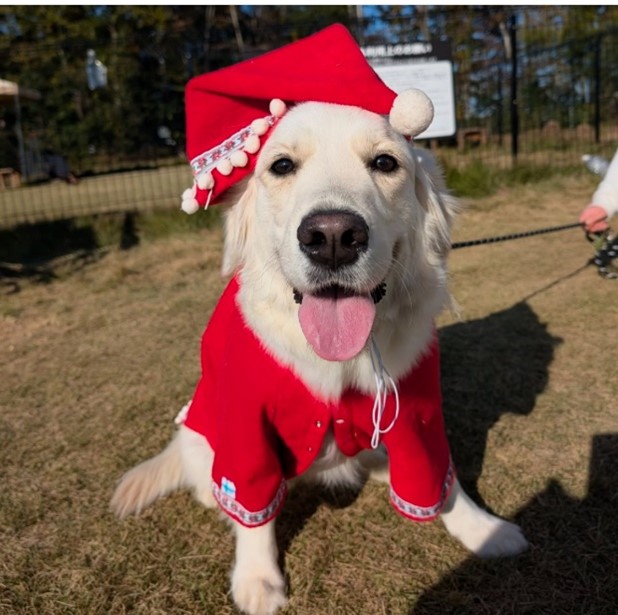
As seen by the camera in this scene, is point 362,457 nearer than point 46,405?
Yes

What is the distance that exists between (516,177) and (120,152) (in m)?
6.09

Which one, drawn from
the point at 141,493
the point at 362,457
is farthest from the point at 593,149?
the point at 141,493

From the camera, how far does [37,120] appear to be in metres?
10.5

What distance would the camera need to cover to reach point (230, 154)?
1.69m

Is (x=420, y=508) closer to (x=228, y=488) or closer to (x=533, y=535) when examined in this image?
(x=533, y=535)

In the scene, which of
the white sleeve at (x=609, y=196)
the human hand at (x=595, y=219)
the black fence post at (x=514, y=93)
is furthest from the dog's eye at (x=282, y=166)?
the black fence post at (x=514, y=93)

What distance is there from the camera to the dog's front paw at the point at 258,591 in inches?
65.3

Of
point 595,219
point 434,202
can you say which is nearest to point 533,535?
point 434,202

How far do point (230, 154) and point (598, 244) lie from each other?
7.31 feet

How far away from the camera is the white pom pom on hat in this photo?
5.04 ft

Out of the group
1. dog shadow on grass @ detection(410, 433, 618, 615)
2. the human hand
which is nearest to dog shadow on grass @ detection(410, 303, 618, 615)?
dog shadow on grass @ detection(410, 433, 618, 615)

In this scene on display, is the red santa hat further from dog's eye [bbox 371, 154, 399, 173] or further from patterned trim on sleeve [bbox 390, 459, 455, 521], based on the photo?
patterned trim on sleeve [bbox 390, 459, 455, 521]

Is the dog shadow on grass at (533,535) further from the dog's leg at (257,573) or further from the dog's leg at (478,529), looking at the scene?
the dog's leg at (257,573)

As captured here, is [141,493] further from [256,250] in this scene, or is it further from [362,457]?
[256,250]
